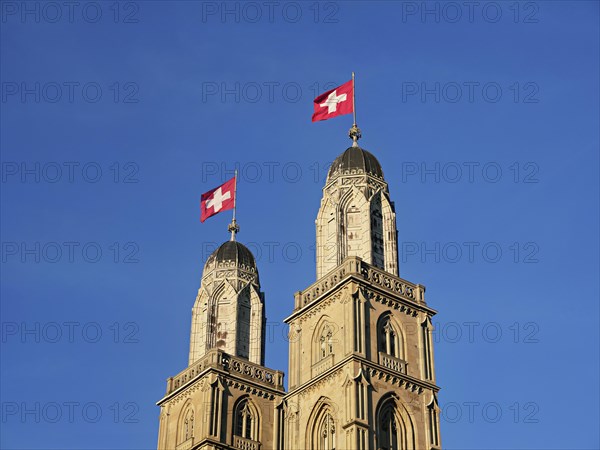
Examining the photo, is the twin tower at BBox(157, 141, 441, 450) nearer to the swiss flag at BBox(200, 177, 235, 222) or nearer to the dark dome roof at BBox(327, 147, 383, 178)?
the dark dome roof at BBox(327, 147, 383, 178)

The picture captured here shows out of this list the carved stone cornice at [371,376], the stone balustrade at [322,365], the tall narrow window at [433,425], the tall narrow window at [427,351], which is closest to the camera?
the carved stone cornice at [371,376]

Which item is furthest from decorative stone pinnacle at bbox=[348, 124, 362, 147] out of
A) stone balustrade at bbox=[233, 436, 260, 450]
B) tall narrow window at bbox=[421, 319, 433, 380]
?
stone balustrade at bbox=[233, 436, 260, 450]

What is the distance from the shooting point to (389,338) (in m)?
67.5

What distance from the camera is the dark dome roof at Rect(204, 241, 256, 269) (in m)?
83.9

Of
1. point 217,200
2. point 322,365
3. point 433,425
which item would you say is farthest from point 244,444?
point 217,200

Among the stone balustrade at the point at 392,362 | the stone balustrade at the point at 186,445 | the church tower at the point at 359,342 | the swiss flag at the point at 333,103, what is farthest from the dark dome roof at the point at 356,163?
the stone balustrade at the point at 186,445

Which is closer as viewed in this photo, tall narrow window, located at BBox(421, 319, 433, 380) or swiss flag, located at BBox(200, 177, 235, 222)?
tall narrow window, located at BBox(421, 319, 433, 380)

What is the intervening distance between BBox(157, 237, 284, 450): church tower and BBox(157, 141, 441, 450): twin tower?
0.29 feet

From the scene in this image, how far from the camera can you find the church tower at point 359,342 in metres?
64.1

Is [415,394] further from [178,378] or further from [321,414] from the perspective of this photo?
[178,378]

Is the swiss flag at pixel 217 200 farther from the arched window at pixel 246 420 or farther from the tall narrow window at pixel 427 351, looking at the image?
the tall narrow window at pixel 427 351

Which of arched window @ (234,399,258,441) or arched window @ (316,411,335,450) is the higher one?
arched window @ (234,399,258,441)

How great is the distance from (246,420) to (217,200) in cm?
1742

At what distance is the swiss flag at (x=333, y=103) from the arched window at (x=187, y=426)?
21475mm
